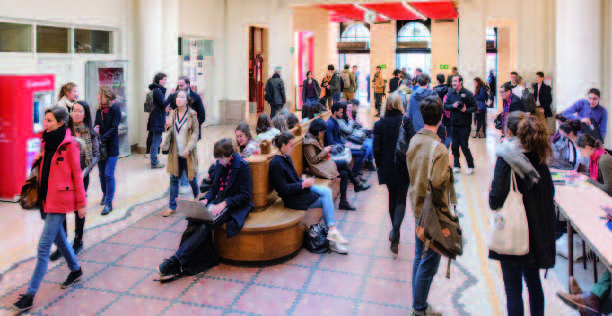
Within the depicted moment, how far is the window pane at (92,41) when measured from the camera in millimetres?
10277

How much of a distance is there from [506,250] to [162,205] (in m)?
5.21

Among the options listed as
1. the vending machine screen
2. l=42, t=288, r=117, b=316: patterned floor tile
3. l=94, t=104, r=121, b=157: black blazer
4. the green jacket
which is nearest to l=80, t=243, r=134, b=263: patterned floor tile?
l=42, t=288, r=117, b=316: patterned floor tile

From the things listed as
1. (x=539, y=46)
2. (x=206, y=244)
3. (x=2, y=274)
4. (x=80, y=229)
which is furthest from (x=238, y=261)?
(x=539, y=46)

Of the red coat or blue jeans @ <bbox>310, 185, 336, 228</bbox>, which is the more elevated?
the red coat

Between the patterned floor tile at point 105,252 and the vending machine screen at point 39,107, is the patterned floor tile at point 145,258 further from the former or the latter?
the vending machine screen at point 39,107

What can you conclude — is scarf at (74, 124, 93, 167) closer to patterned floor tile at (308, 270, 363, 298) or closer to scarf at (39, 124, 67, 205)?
scarf at (39, 124, 67, 205)

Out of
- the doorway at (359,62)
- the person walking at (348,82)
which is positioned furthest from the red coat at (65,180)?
the doorway at (359,62)

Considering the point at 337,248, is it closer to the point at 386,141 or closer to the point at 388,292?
the point at 388,292

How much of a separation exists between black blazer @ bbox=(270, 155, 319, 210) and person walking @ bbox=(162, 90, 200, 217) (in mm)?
1554

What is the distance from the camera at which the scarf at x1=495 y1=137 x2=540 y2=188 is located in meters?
3.28

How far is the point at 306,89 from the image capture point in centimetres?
1596

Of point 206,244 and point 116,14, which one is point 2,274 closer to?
point 206,244

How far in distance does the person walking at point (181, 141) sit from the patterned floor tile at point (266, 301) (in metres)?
2.54

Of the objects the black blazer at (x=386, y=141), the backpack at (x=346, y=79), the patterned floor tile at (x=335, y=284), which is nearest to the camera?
the patterned floor tile at (x=335, y=284)
